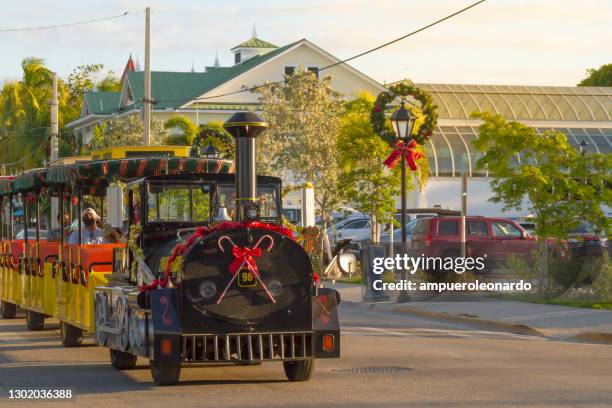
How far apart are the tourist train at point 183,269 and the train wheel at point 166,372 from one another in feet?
0.05

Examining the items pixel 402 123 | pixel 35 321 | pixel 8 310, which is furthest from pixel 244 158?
pixel 402 123

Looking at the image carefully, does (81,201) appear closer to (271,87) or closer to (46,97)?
(271,87)

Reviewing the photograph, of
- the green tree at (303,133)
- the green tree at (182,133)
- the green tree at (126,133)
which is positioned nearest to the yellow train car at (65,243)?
the green tree at (303,133)

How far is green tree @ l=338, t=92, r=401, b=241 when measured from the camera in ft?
122

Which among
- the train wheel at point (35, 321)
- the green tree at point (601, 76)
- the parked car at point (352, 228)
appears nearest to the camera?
the train wheel at point (35, 321)

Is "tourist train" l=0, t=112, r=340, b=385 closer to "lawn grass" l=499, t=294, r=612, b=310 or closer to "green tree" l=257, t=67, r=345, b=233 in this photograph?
"lawn grass" l=499, t=294, r=612, b=310

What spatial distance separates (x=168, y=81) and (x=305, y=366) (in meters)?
65.4

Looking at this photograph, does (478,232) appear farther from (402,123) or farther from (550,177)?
(550,177)

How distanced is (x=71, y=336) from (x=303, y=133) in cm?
3191

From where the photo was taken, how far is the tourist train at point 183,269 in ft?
40.8

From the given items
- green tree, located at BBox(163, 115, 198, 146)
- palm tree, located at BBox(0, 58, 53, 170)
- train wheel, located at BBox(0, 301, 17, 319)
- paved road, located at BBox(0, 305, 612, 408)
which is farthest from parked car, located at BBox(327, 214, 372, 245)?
palm tree, located at BBox(0, 58, 53, 170)

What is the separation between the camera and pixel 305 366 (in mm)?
13133

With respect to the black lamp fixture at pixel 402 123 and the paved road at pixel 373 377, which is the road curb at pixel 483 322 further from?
the black lamp fixture at pixel 402 123

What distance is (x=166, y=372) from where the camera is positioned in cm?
1258
